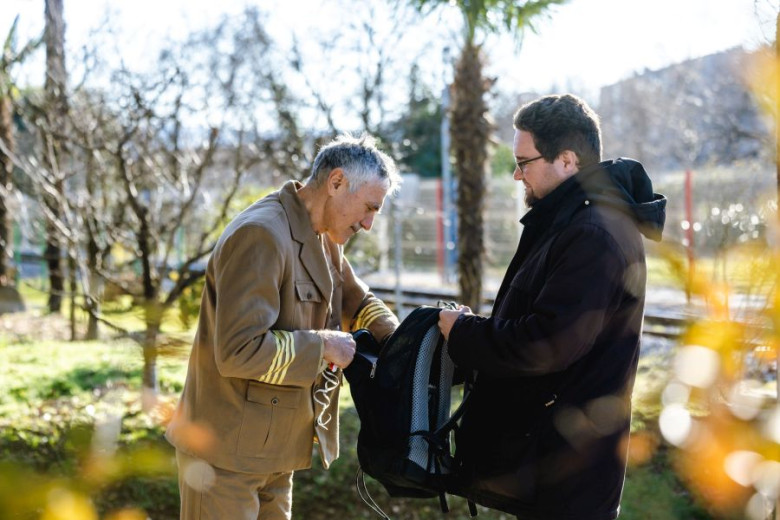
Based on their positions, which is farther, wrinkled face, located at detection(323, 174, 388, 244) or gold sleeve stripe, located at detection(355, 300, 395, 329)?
gold sleeve stripe, located at detection(355, 300, 395, 329)

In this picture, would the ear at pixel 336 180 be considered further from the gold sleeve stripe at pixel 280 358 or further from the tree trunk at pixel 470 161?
the tree trunk at pixel 470 161

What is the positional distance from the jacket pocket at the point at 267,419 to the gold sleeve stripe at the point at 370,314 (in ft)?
1.77

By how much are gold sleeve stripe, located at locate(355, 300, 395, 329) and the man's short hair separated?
3.58ft

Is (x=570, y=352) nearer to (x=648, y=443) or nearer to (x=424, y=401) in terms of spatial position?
(x=424, y=401)

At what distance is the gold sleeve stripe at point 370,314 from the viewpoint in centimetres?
361

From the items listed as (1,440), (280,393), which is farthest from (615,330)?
(1,440)

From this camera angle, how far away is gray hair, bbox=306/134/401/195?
10.4ft

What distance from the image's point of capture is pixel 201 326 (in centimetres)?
320

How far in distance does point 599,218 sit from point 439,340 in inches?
29.8

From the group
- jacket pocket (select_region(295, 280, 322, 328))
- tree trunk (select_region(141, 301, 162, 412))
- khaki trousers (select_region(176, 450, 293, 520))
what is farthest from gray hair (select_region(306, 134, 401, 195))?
tree trunk (select_region(141, 301, 162, 412))

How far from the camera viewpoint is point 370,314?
3.64 meters

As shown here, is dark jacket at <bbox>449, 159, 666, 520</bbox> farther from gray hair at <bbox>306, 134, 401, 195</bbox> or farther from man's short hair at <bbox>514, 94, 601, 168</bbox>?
gray hair at <bbox>306, 134, 401, 195</bbox>

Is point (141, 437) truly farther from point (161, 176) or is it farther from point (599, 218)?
point (599, 218)

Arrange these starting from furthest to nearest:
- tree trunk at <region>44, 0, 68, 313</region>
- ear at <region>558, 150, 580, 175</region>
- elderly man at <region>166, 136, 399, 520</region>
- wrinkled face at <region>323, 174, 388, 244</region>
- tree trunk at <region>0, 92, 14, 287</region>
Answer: tree trunk at <region>0, 92, 14, 287</region> → tree trunk at <region>44, 0, 68, 313</region> → wrinkled face at <region>323, 174, 388, 244</region> → elderly man at <region>166, 136, 399, 520</region> → ear at <region>558, 150, 580, 175</region>
